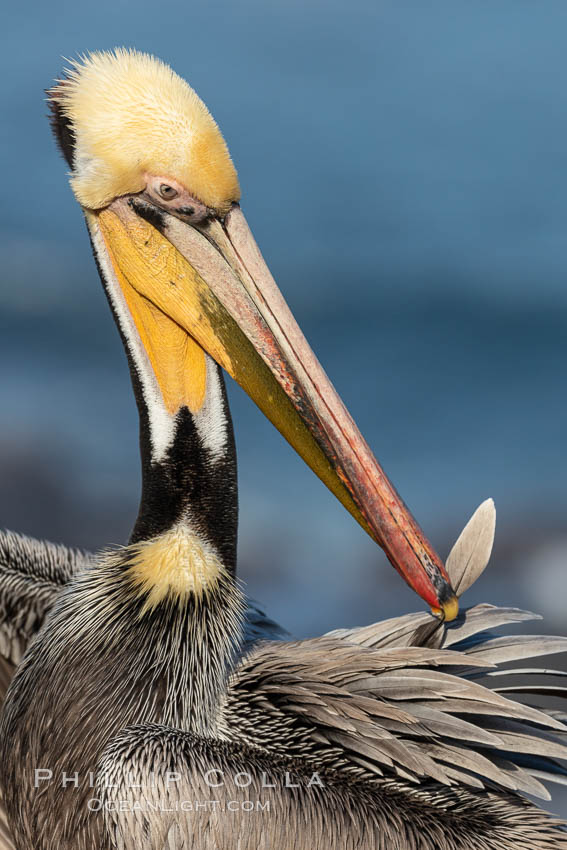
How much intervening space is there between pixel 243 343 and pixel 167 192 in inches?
12.9

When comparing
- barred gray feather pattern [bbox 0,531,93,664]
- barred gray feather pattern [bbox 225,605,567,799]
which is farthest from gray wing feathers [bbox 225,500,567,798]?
barred gray feather pattern [bbox 0,531,93,664]

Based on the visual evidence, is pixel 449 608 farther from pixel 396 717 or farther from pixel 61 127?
pixel 61 127

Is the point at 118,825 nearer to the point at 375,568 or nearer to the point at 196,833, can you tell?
the point at 196,833

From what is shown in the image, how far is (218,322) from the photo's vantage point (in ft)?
7.27

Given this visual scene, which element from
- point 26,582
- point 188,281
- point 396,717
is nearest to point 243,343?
point 188,281

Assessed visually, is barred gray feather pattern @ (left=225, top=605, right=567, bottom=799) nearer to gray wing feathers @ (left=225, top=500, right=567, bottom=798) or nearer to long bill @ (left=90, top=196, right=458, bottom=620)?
gray wing feathers @ (left=225, top=500, right=567, bottom=798)

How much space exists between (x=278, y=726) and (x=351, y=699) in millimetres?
146

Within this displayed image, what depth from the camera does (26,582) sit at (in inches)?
114

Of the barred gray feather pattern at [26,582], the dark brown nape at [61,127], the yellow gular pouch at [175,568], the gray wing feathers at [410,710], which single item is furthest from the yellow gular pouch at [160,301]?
the barred gray feather pattern at [26,582]

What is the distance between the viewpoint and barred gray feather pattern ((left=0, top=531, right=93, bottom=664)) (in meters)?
2.84

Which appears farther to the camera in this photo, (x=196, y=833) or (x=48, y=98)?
(x=48, y=98)

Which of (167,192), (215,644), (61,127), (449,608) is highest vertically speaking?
(61,127)

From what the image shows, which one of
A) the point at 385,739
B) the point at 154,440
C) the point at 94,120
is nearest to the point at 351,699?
the point at 385,739

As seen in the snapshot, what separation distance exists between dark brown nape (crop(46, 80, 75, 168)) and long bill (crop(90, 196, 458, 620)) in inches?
5.5
